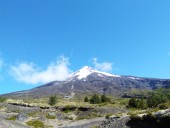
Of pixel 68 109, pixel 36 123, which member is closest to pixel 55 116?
pixel 36 123

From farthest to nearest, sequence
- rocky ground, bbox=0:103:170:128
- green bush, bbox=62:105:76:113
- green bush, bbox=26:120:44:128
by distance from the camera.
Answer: green bush, bbox=62:105:76:113, green bush, bbox=26:120:44:128, rocky ground, bbox=0:103:170:128

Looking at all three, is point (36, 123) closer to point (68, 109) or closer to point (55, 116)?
point (55, 116)

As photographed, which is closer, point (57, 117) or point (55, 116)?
point (57, 117)

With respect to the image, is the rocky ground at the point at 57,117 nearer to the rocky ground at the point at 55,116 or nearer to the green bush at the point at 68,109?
the rocky ground at the point at 55,116

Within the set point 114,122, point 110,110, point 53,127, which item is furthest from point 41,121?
point 114,122

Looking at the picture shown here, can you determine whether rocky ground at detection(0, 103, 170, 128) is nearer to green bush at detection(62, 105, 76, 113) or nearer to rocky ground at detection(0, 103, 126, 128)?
rocky ground at detection(0, 103, 126, 128)

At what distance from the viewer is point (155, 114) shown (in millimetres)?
30344

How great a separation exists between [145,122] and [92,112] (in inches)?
1212

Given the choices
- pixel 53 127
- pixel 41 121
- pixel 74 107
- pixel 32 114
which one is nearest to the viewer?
pixel 53 127

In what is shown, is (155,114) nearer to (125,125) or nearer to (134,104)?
(125,125)

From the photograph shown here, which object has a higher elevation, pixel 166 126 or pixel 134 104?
pixel 134 104

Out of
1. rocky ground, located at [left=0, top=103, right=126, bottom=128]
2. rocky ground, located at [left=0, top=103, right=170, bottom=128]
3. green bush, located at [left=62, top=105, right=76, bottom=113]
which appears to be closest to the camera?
rocky ground, located at [left=0, top=103, right=170, bottom=128]

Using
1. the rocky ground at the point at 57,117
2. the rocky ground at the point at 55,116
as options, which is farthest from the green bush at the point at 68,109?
the rocky ground at the point at 55,116

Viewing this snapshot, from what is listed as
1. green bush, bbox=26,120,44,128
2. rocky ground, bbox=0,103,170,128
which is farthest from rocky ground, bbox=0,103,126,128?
green bush, bbox=26,120,44,128
